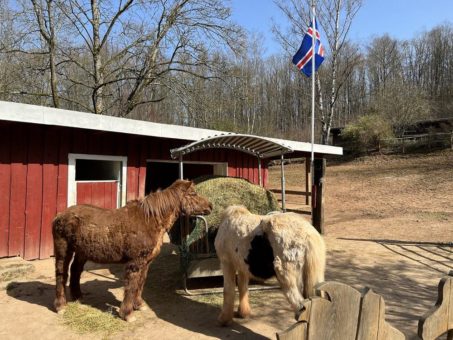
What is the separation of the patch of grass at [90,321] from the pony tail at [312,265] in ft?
7.46

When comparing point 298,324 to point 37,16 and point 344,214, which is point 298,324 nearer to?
point 344,214

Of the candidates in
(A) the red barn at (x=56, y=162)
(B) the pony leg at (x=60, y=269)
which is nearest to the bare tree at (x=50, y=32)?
(A) the red barn at (x=56, y=162)

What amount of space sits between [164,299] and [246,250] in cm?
202

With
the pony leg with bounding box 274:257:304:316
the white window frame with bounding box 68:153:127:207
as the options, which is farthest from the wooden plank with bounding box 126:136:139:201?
the pony leg with bounding box 274:257:304:316

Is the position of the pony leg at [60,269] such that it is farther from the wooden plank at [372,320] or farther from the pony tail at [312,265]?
the wooden plank at [372,320]

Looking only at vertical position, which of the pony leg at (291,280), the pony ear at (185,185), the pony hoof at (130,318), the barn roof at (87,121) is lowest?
the pony hoof at (130,318)

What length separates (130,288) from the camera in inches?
181

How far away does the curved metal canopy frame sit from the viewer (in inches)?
240

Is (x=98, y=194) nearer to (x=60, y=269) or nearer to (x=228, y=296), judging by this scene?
(x=60, y=269)

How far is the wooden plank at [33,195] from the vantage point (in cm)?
711

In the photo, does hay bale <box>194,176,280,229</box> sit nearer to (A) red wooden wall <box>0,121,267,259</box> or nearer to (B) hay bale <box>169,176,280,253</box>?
(B) hay bale <box>169,176,280,253</box>

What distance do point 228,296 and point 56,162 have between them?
4.88 meters

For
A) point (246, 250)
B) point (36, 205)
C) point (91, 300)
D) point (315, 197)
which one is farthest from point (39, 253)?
point (315, 197)

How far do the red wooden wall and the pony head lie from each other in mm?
3622
